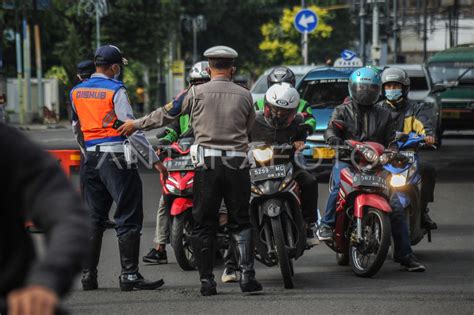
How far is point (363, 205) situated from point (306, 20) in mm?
26782

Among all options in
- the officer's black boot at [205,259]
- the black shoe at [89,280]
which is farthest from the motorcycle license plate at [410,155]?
the black shoe at [89,280]

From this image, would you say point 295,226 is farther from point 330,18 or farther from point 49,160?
point 330,18

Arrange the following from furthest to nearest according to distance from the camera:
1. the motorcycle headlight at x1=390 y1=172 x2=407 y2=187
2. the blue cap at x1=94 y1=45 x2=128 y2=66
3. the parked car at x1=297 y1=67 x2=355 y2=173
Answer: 1. the parked car at x1=297 y1=67 x2=355 y2=173
2. the motorcycle headlight at x1=390 y1=172 x2=407 y2=187
3. the blue cap at x1=94 y1=45 x2=128 y2=66

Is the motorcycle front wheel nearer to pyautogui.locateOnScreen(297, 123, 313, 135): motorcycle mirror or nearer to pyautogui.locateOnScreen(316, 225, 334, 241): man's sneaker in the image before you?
pyautogui.locateOnScreen(316, 225, 334, 241): man's sneaker

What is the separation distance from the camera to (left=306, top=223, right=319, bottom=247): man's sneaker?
29.3 ft

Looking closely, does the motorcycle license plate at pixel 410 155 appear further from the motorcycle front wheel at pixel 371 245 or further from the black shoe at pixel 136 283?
the black shoe at pixel 136 283

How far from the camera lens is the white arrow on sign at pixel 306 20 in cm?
3516

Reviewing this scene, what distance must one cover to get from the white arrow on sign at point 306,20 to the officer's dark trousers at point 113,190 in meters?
27.2

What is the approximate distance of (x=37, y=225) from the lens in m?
3.22

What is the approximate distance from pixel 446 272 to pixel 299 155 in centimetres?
148

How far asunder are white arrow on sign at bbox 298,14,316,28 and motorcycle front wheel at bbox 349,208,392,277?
26492 millimetres

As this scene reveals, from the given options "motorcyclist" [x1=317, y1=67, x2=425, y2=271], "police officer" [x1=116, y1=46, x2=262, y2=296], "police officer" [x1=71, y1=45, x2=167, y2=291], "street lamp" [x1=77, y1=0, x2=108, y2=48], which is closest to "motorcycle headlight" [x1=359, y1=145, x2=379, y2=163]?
"motorcyclist" [x1=317, y1=67, x2=425, y2=271]

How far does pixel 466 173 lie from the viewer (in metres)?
19.2

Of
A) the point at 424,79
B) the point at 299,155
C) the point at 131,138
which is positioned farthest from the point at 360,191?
the point at 424,79
